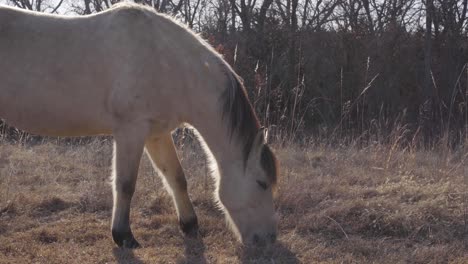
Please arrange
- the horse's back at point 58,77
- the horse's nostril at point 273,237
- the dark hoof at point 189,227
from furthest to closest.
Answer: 1. the dark hoof at point 189,227
2. the horse's back at point 58,77
3. the horse's nostril at point 273,237

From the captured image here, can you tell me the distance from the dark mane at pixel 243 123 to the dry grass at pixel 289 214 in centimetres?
64

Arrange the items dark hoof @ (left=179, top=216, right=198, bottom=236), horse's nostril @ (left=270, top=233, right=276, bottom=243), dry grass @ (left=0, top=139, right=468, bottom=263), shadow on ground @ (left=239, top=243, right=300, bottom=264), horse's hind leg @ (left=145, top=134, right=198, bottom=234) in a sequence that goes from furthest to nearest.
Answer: horse's hind leg @ (left=145, top=134, right=198, bottom=234) → dark hoof @ (left=179, top=216, right=198, bottom=236) → horse's nostril @ (left=270, top=233, right=276, bottom=243) → dry grass @ (left=0, top=139, right=468, bottom=263) → shadow on ground @ (left=239, top=243, right=300, bottom=264)

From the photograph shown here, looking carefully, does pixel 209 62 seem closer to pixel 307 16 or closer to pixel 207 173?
pixel 207 173

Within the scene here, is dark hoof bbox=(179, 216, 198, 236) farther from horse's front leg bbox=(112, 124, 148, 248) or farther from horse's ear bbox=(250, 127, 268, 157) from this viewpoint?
horse's ear bbox=(250, 127, 268, 157)

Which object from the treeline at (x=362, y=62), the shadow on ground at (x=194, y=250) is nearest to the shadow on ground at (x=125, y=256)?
the shadow on ground at (x=194, y=250)

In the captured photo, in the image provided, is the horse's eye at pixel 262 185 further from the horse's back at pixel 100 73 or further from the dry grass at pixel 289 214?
the horse's back at pixel 100 73

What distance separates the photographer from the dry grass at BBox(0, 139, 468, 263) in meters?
3.94

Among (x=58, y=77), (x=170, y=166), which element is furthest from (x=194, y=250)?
(x=58, y=77)

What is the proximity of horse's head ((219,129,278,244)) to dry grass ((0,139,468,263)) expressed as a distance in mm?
154

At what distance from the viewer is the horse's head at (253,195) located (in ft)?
13.3

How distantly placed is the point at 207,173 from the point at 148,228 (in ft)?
4.36

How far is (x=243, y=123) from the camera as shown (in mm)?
4176

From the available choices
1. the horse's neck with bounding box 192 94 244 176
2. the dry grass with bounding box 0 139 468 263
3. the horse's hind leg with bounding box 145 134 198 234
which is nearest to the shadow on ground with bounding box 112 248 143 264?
the dry grass with bounding box 0 139 468 263

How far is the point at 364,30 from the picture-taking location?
12930mm
